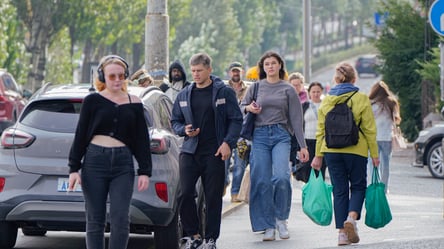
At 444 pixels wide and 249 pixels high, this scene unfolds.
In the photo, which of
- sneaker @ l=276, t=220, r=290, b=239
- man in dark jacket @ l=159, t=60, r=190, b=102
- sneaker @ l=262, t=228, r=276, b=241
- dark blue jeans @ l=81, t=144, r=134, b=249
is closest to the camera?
dark blue jeans @ l=81, t=144, r=134, b=249

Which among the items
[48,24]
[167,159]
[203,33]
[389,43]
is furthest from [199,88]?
[203,33]

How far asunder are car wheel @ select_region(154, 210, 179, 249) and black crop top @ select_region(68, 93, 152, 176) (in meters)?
2.41

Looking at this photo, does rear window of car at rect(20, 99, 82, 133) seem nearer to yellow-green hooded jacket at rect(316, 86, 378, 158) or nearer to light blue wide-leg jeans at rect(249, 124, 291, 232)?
light blue wide-leg jeans at rect(249, 124, 291, 232)

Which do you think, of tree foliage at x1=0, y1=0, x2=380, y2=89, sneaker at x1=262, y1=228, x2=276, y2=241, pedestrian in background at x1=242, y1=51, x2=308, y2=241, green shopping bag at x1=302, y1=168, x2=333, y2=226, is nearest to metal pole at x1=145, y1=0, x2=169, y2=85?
pedestrian in background at x1=242, y1=51, x2=308, y2=241

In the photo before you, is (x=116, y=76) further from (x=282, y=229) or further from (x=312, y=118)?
(x=312, y=118)

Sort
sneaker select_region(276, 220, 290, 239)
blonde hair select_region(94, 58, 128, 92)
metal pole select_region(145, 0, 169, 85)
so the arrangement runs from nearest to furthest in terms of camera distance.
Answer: blonde hair select_region(94, 58, 128, 92)
sneaker select_region(276, 220, 290, 239)
metal pole select_region(145, 0, 169, 85)

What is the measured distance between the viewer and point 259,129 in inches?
506

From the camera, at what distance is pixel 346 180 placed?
40.2 ft

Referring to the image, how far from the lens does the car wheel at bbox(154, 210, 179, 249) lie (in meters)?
11.6

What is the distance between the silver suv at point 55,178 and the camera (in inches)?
441

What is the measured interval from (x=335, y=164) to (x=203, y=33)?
246 ft

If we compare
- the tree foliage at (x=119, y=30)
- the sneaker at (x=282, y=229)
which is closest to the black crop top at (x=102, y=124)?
the sneaker at (x=282, y=229)

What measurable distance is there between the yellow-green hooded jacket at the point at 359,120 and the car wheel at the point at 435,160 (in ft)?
37.8

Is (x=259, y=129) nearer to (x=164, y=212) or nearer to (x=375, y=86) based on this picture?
(x=164, y=212)
